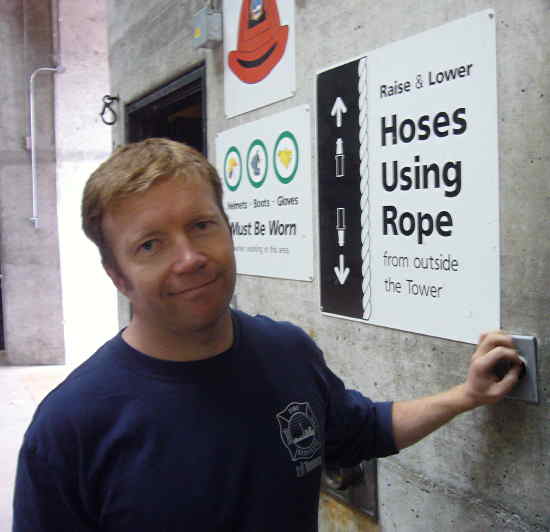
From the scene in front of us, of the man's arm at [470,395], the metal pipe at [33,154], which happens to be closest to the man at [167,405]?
the man's arm at [470,395]

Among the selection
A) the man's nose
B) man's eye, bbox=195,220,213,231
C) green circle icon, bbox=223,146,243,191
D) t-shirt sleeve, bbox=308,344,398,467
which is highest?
green circle icon, bbox=223,146,243,191

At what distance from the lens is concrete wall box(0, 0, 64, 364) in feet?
26.1

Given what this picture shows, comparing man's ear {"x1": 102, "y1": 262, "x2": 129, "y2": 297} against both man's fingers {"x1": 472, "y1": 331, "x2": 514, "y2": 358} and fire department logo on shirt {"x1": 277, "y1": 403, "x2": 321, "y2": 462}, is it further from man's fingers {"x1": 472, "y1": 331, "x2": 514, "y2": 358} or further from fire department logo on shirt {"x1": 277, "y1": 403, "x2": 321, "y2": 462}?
man's fingers {"x1": 472, "y1": 331, "x2": 514, "y2": 358}

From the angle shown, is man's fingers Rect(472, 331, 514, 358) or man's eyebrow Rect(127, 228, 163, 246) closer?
man's eyebrow Rect(127, 228, 163, 246)

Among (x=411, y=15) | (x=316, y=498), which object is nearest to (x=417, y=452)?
(x=316, y=498)

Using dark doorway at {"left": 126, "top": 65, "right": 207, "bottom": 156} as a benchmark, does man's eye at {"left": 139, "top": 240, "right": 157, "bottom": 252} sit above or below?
below

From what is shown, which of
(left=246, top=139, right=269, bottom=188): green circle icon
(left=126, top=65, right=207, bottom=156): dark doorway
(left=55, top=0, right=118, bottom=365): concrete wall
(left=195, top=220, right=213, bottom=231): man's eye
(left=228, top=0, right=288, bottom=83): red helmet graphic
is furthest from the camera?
(left=55, top=0, right=118, bottom=365): concrete wall

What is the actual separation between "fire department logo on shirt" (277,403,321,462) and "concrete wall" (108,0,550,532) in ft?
1.97

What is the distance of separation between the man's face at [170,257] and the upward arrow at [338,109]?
3.47 feet

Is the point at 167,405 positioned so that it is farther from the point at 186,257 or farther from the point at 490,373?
the point at 490,373

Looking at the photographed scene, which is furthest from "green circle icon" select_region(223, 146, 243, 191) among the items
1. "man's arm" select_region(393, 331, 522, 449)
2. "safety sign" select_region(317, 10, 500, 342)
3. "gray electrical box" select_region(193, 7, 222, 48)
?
"man's arm" select_region(393, 331, 522, 449)

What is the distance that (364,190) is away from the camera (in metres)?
2.16

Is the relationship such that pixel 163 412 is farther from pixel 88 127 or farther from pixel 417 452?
pixel 88 127

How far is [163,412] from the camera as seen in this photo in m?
1.28
